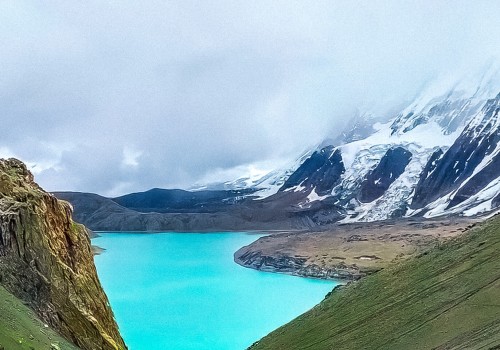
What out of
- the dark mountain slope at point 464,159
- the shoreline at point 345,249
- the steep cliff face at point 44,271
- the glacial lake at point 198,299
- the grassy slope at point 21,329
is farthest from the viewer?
the dark mountain slope at point 464,159

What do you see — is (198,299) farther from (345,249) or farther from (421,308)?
(421,308)

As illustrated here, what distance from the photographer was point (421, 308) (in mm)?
26891

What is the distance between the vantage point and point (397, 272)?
35.9 metres

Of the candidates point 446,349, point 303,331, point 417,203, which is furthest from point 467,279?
point 417,203

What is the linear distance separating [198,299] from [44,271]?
59.1 meters

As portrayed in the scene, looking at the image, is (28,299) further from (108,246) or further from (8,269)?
(108,246)

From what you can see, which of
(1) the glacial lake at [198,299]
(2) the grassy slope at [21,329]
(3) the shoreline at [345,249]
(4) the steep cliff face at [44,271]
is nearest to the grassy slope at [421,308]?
(4) the steep cliff face at [44,271]

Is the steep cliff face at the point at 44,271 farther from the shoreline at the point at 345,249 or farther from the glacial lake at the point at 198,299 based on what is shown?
the shoreline at the point at 345,249

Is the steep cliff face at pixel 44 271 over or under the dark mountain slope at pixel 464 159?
under

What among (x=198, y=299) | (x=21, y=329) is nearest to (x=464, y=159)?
(x=198, y=299)

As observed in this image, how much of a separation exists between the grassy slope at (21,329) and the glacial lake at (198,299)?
34462 mm

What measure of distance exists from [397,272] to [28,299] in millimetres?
24921

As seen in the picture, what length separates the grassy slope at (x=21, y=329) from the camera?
46.5ft

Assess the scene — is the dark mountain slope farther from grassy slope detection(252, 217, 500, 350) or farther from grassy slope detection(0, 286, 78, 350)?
grassy slope detection(0, 286, 78, 350)
